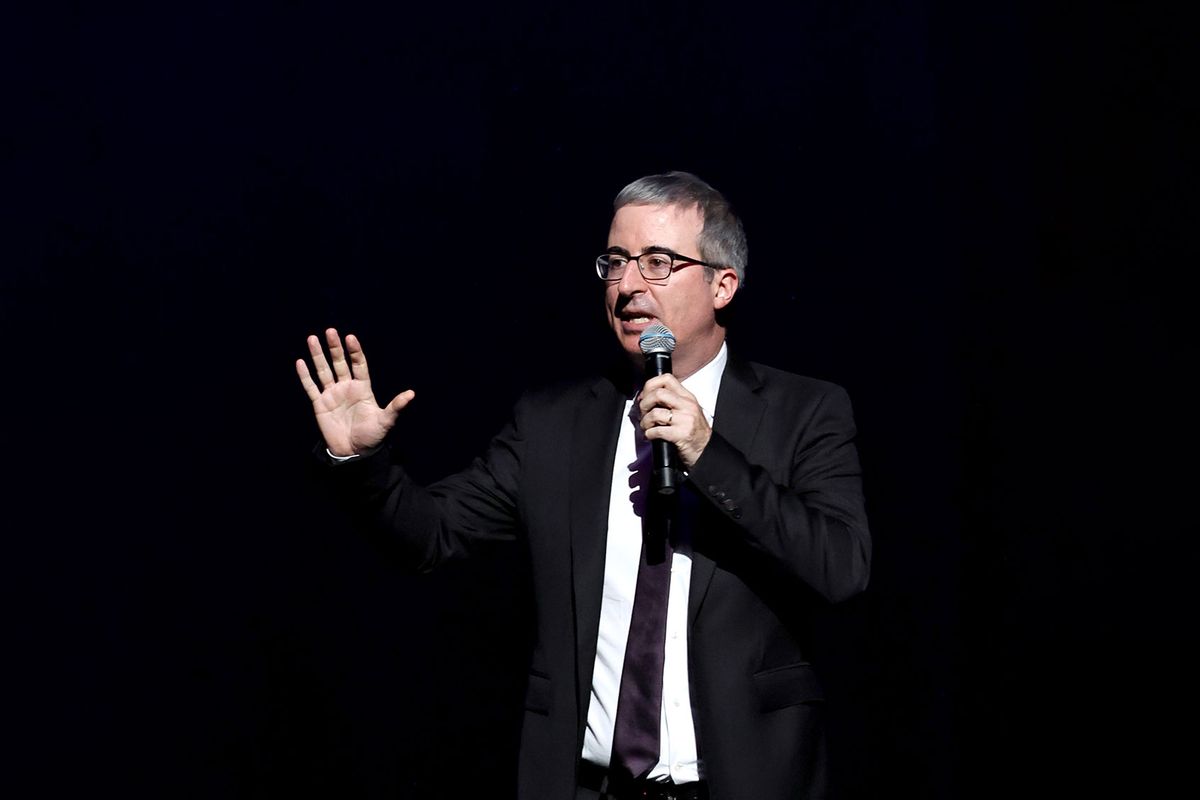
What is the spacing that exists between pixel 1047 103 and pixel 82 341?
202 centimetres

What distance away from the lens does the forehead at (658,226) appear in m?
1.97

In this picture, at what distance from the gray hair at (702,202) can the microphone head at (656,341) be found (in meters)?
0.24

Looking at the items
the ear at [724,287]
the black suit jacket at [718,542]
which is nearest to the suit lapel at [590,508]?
the black suit jacket at [718,542]

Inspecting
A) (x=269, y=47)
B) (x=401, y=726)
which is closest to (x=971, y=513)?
(x=401, y=726)

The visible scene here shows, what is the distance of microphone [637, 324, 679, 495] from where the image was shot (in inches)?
64.7

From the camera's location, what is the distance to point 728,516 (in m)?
Result: 1.70

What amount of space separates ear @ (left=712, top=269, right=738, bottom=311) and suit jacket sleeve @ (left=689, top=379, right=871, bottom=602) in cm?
16

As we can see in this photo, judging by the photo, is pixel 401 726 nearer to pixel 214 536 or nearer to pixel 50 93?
pixel 214 536

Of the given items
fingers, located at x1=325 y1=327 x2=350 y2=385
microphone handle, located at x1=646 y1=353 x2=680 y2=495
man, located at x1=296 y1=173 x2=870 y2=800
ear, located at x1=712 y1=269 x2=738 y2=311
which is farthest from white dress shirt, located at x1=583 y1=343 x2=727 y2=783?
fingers, located at x1=325 y1=327 x2=350 y2=385

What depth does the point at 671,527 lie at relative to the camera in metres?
1.87

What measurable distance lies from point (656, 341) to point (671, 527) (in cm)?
29

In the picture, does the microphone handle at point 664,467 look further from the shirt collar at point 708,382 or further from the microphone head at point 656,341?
the shirt collar at point 708,382

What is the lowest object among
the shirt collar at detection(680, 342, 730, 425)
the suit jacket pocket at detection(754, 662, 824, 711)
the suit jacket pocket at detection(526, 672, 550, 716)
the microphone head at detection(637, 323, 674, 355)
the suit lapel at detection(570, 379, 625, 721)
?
the suit jacket pocket at detection(526, 672, 550, 716)

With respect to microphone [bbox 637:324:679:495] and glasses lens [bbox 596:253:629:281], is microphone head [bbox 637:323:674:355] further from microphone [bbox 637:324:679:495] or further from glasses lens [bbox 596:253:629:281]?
glasses lens [bbox 596:253:629:281]
